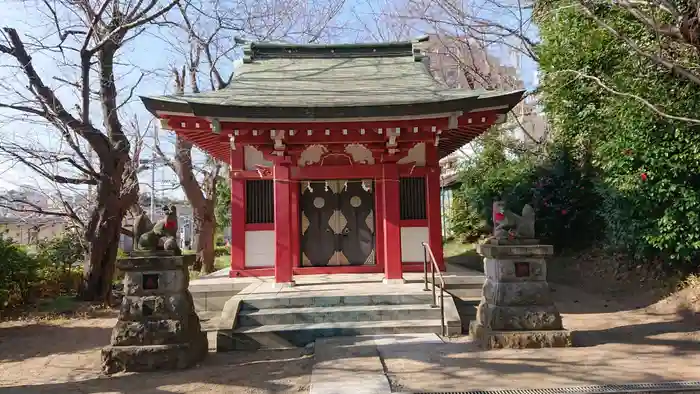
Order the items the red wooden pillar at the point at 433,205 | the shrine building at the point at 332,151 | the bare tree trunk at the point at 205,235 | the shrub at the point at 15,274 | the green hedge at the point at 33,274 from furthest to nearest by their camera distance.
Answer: the bare tree trunk at the point at 205,235 < the green hedge at the point at 33,274 < the shrub at the point at 15,274 < the red wooden pillar at the point at 433,205 < the shrine building at the point at 332,151

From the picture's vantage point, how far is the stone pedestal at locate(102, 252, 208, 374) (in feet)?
17.7

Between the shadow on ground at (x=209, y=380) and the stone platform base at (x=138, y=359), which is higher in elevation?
the stone platform base at (x=138, y=359)

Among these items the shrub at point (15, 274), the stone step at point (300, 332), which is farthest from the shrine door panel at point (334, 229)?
the shrub at point (15, 274)

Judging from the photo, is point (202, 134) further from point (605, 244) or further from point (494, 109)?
point (605, 244)

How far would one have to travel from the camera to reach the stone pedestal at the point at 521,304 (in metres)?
5.68

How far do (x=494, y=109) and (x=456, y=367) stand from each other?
4.34 m

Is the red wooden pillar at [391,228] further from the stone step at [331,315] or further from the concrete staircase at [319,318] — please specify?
the stone step at [331,315]

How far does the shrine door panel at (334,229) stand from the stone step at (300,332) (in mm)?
2475

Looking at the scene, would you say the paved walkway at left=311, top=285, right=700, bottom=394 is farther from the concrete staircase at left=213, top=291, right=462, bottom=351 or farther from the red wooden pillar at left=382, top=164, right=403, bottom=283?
the red wooden pillar at left=382, top=164, right=403, bottom=283

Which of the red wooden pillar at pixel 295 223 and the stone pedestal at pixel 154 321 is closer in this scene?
the stone pedestal at pixel 154 321

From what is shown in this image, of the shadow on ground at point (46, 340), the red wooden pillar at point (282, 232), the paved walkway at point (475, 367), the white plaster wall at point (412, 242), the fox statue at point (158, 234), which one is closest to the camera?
the paved walkway at point (475, 367)

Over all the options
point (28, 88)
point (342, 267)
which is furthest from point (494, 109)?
point (28, 88)

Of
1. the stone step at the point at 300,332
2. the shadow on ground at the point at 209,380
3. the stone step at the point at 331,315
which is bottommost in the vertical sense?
the shadow on ground at the point at 209,380

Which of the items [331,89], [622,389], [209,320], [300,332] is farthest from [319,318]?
[331,89]
